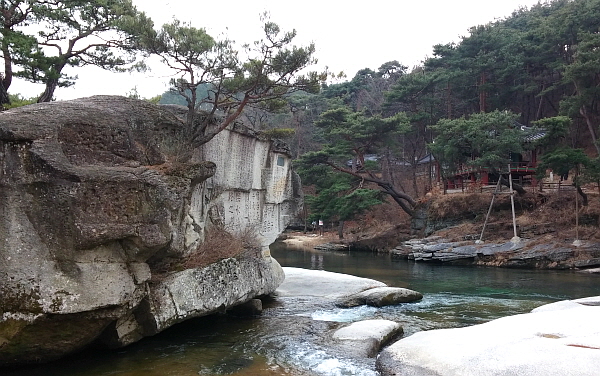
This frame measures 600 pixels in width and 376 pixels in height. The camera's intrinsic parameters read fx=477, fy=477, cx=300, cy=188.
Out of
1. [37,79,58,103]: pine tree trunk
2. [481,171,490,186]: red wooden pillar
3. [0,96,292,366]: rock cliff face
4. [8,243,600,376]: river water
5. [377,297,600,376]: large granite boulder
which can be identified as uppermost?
[37,79,58,103]: pine tree trunk

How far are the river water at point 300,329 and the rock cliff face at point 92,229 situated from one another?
62 centimetres

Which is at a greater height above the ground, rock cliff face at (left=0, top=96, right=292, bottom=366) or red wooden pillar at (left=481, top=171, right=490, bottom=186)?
red wooden pillar at (left=481, top=171, right=490, bottom=186)

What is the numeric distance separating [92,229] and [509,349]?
6869 mm

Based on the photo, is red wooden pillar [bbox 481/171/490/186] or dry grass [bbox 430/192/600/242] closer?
dry grass [bbox 430/192/600/242]

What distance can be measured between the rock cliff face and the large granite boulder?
447 cm

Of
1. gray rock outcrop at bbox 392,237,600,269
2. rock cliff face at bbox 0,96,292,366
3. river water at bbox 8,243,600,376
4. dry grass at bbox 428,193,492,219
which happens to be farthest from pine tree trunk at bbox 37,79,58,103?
dry grass at bbox 428,193,492,219

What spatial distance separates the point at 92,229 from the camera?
7559mm

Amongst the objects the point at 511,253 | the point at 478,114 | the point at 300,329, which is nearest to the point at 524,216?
the point at 511,253

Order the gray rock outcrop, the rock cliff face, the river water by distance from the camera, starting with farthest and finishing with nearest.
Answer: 1. the gray rock outcrop
2. the river water
3. the rock cliff face

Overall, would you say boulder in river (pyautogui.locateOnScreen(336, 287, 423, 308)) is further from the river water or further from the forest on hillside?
the forest on hillside

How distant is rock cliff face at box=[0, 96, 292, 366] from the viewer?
737 centimetres

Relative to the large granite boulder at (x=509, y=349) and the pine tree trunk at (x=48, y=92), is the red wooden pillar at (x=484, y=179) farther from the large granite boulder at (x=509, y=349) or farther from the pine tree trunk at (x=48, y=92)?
the pine tree trunk at (x=48, y=92)

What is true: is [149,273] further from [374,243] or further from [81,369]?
[374,243]

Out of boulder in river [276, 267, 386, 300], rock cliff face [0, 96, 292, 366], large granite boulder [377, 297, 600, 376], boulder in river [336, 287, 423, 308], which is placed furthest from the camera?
boulder in river [276, 267, 386, 300]
